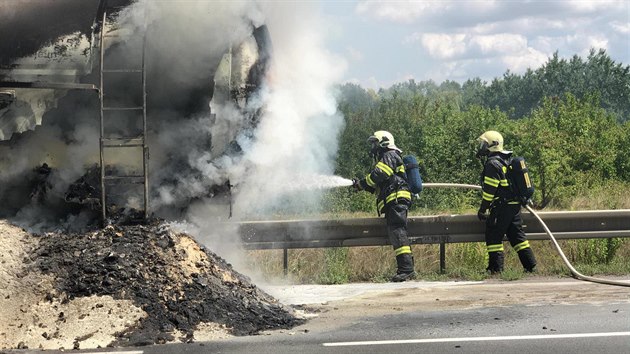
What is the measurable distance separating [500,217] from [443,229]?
2.64 feet

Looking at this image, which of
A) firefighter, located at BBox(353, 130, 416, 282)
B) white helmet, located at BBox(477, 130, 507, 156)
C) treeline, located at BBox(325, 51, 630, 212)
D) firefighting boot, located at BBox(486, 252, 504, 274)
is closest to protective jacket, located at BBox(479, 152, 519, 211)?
white helmet, located at BBox(477, 130, 507, 156)

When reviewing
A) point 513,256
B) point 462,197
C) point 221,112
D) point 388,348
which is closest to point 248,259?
point 221,112

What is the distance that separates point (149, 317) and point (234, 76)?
129 inches

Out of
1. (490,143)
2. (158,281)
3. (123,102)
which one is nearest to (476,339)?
(158,281)

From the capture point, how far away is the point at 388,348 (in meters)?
6.72

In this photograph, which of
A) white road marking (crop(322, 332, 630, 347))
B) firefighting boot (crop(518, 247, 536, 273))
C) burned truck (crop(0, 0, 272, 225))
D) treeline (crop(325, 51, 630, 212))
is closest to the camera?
white road marking (crop(322, 332, 630, 347))

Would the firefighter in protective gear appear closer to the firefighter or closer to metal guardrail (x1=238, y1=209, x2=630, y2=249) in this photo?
metal guardrail (x1=238, y1=209, x2=630, y2=249)

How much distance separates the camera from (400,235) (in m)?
11.0

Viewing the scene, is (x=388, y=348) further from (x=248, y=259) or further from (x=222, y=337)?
(x=248, y=259)

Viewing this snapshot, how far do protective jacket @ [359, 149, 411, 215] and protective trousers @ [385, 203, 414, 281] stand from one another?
0.11 metres

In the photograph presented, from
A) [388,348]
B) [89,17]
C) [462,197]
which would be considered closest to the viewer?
[388,348]

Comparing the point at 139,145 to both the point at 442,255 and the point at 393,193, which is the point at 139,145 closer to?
the point at 393,193

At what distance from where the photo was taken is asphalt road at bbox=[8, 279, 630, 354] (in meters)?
6.74

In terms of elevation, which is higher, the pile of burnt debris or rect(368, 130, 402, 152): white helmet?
rect(368, 130, 402, 152): white helmet
